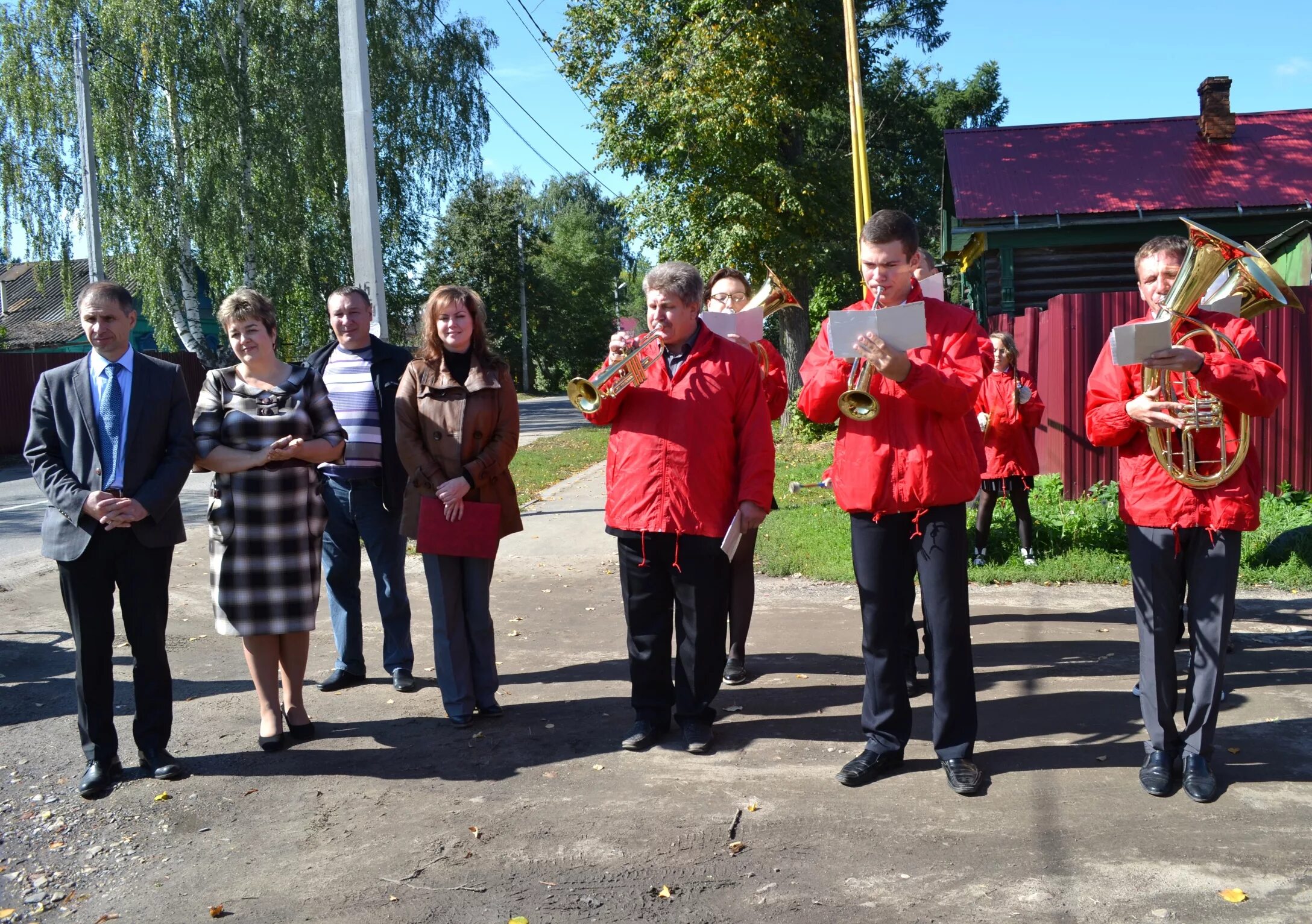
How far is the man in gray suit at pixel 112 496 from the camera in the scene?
15.1 feet

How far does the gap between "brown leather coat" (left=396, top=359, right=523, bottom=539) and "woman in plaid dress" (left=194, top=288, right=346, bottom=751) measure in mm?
400

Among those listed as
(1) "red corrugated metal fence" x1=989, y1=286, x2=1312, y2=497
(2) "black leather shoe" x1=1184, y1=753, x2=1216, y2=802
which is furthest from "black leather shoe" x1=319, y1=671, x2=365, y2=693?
(1) "red corrugated metal fence" x1=989, y1=286, x2=1312, y2=497

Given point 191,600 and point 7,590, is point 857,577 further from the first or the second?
point 7,590

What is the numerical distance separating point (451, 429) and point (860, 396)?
2.16 metres

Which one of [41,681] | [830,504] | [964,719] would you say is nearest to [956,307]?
[964,719]

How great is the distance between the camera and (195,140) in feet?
75.3

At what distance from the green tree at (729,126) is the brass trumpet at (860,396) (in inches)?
600

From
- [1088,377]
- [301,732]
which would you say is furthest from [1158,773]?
[1088,377]

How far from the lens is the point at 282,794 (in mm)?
4547

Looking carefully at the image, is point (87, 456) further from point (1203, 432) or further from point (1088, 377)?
point (1088, 377)

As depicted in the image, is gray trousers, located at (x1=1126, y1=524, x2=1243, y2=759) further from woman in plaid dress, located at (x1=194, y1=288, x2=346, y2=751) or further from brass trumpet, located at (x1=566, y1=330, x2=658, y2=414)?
woman in plaid dress, located at (x1=194, y1=288, x2=346, y2=751)

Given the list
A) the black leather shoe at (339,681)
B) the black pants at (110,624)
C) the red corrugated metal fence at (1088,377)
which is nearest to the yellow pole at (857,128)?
the red corrugated metal fence at (1088,377)

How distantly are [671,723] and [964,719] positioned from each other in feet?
4.77

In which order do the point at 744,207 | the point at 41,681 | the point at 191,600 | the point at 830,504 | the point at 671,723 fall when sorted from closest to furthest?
the point at 671,723 → the point at 41,681 → the point at 191,600 → the point at 830,504 → the point at 744,207
